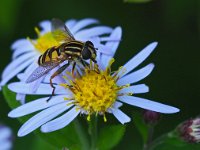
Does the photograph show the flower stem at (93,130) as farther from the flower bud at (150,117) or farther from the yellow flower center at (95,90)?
the flower bud at (150,117)

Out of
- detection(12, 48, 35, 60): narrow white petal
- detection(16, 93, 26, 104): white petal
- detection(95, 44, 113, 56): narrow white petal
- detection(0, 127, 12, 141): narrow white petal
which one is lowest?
detection(0, 127, 12, 141): narrow white petal

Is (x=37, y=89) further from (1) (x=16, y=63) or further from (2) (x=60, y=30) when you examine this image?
(1) (x=16, y=63)

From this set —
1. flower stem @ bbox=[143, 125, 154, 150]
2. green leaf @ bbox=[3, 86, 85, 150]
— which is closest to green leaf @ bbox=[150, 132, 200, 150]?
flower stem @ bbox=[143, 125, 154, 150]

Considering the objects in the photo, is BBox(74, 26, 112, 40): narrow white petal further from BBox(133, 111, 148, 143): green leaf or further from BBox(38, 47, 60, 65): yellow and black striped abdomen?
BBox(133, 111, 148, 143): green leaf

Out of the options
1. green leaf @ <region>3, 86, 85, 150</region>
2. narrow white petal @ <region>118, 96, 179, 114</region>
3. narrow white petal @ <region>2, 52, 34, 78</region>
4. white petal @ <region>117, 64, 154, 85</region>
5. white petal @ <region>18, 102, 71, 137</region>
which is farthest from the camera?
narrow white petal @ <region>2, 52, 34, 78</region>

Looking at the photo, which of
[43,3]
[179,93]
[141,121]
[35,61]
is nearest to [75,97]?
[141,121]

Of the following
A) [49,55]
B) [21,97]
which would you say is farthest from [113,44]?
[21,97]

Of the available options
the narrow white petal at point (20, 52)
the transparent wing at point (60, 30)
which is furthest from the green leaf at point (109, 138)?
the narrow white petal at point (20, 52)

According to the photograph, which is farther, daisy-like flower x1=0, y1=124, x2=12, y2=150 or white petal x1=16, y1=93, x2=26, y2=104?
daisy-like flower x1=0, y1=124, x2=12, y2=150
